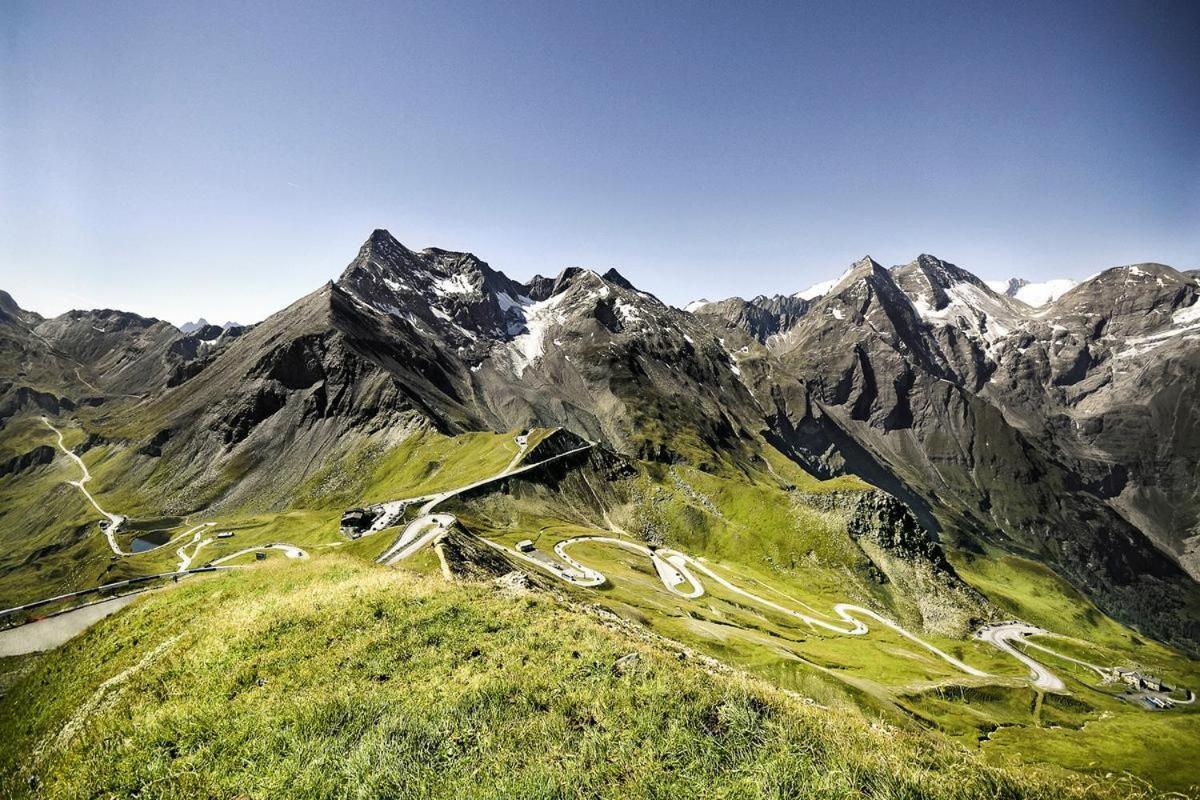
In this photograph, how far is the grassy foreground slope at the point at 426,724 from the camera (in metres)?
11.0

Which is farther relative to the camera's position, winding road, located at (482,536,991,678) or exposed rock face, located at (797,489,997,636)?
exposed rock face, located at (797,489,997,636)

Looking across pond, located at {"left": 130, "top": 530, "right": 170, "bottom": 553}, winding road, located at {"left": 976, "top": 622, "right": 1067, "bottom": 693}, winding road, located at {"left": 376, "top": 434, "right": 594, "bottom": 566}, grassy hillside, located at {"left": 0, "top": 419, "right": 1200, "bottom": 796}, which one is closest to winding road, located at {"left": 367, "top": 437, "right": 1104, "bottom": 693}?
winding road, located at {"left": 976, "top": 622, "right": 1067, "bottom": 693}

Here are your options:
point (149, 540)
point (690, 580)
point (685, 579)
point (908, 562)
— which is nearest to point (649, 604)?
point (685, 579)

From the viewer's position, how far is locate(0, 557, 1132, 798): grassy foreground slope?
1104 cm

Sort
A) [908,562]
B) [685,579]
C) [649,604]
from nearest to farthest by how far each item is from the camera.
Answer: [649,604] → [685,579] → [908,562]

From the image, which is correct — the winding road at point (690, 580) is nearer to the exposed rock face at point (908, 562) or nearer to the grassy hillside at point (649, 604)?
the grassy hillside at point (649, 604)

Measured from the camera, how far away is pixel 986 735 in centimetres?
7019

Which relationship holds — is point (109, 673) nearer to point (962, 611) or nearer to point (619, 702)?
point (619, 702)

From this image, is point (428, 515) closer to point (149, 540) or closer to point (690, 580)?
point (690, 580)

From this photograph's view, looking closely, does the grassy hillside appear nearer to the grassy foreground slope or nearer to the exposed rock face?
the grassy foreground slope

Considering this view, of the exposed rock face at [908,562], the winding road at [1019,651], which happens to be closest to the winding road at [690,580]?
the exposed rock face at [908,562]

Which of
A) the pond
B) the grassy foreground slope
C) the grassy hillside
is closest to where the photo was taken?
the grassy foreground slope

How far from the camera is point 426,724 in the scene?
497 inches

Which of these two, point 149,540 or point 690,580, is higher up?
point 149,540
